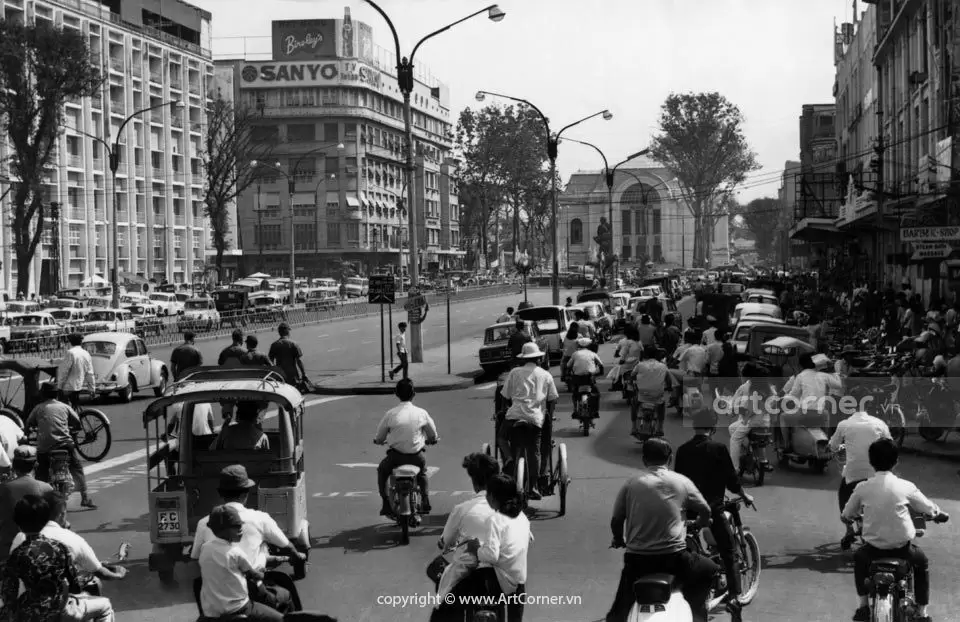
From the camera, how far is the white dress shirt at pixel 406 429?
11.8 metres

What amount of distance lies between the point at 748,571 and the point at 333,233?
111 meters

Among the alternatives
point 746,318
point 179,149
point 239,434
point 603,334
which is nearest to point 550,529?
point 239,434

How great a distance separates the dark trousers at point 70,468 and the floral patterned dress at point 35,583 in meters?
6.81

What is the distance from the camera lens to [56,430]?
43.9 feet

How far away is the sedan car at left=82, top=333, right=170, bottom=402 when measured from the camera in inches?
986

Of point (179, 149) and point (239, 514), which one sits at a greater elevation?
point (179, 149)

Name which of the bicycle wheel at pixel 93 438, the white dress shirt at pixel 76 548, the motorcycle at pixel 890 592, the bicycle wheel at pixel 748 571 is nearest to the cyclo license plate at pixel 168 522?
the white dress shirt at pixel 76 548

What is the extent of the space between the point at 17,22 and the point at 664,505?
197 feet

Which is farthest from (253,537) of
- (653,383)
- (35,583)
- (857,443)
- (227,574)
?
(653,383)

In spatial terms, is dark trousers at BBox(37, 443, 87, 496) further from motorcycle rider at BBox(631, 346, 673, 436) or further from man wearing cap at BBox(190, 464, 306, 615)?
motorcycle rider at BBox(631, 346, 673, 436)

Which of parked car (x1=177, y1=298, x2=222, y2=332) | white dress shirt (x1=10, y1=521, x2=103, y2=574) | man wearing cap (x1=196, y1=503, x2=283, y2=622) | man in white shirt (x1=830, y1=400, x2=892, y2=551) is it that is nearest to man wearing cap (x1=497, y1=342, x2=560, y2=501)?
man in white shirt (x1=830, y1=400, x2=892, y2=551)

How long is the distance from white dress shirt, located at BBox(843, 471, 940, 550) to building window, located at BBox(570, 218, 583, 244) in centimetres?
14611

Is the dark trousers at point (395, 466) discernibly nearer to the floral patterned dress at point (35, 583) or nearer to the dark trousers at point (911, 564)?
the dark trousers at point (911, 564)

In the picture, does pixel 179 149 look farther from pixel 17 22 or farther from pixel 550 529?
pixel 550 529
